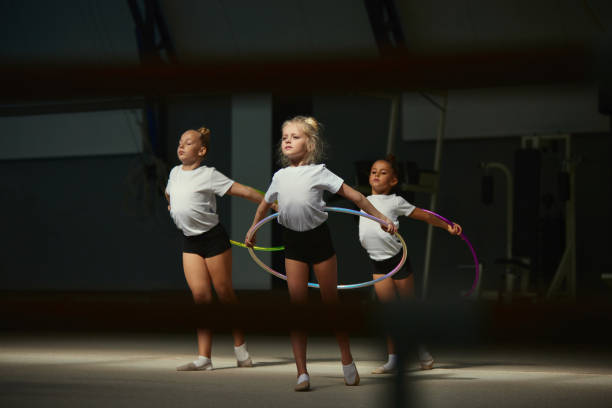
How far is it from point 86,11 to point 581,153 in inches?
242

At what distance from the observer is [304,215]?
3174 mm

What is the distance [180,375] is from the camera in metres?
3.56

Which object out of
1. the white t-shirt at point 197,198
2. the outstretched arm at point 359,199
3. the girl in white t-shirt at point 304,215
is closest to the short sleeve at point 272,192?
the girl in white t-shirt at point 304,215

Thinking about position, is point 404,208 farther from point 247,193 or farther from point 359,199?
point 359,199

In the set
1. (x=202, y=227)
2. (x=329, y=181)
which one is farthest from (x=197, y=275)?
(x=329, y=181)

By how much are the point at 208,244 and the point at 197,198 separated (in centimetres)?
24

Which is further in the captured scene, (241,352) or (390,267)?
(390,267)

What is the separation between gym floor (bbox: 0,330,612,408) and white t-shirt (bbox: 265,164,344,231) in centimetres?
66

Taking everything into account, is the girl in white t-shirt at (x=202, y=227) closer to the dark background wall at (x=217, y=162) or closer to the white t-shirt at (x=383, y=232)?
the white t-shirt at (x=383, y=232)

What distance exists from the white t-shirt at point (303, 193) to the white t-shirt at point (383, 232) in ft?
2.95

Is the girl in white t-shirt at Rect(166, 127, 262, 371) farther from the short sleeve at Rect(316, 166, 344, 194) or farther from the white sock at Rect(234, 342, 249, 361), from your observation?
the short sleeve at Rect(316, 166, 344, 194)

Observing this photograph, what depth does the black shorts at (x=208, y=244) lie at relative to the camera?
152 inches

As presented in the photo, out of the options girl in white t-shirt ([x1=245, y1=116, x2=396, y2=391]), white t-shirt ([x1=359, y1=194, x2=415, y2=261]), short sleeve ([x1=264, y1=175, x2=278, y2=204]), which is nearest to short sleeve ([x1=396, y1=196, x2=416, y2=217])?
white t-shirt ([x1=359, y1=194, x2=415, y2=261])

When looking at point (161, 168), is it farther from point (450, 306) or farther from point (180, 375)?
point (450, 306)
